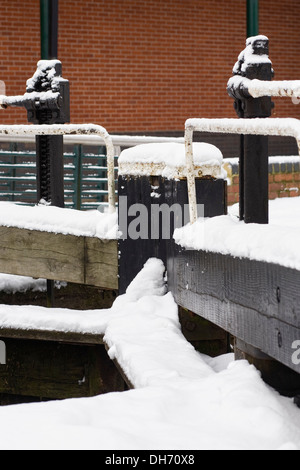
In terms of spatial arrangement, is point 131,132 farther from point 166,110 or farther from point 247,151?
point 247,151

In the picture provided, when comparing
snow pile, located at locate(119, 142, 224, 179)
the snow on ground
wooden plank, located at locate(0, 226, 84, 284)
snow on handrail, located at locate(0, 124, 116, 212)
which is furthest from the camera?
wooden plank, located at locate(0, 226, 84, 284)

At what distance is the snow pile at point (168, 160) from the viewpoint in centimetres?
437

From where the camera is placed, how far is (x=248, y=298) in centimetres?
308

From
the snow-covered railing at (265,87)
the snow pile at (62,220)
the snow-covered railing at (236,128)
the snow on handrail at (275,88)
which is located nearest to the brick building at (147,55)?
the snow pile at (62,220)

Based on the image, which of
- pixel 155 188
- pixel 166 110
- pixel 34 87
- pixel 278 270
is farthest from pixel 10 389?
pixel 166 110

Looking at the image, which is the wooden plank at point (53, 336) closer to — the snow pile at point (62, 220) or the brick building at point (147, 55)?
the snow pile at point (62, 220)

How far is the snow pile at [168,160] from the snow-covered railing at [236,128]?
1.06ft

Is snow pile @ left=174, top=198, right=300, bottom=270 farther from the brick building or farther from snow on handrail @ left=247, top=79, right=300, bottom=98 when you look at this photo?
the brick building

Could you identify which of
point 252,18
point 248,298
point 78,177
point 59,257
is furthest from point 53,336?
point 252,18

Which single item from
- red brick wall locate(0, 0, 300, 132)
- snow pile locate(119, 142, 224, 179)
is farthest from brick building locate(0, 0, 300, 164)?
snow pile locate(119, 142, 224, 179)

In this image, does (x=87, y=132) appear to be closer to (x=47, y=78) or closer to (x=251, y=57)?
(x=47, y=78)

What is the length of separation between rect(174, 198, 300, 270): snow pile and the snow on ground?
0.45 metres

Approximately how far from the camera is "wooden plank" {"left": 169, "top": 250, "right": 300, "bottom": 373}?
2703 millimetres

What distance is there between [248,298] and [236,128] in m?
0.65
